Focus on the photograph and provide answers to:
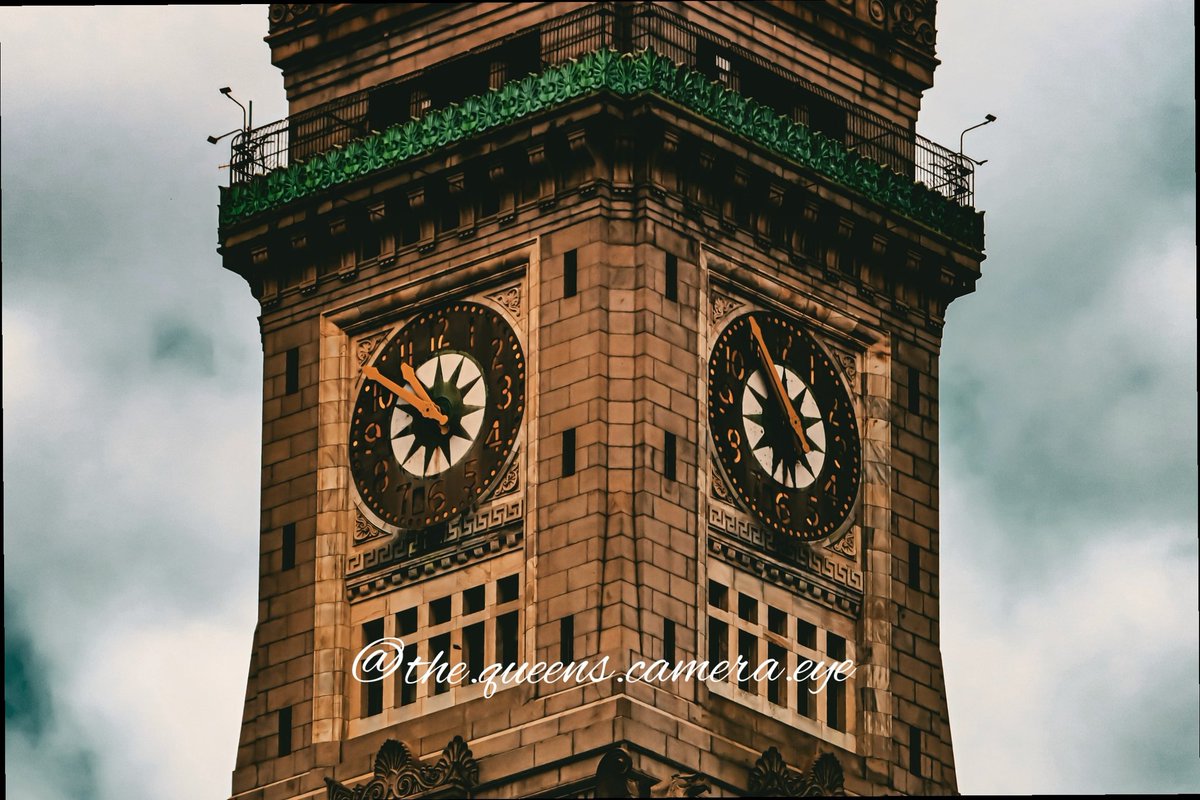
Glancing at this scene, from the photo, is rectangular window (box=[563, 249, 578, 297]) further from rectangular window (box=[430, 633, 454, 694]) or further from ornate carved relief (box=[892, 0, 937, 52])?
ornate carved relief (box=[892, 0, 937, 52])

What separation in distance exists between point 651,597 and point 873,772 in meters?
9.16

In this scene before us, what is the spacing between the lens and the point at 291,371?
90750 mm

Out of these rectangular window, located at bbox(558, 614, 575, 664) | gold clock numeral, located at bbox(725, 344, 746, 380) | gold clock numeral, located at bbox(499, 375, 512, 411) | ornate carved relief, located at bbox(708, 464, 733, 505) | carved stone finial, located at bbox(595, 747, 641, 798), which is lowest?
carved stone finial, located at bbox(595, 747, 641, 798)

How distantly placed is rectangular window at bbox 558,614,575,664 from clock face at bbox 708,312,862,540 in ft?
20.8

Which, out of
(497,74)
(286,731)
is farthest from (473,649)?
(497,74)

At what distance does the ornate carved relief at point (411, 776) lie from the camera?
3209 inches

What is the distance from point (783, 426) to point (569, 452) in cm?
660

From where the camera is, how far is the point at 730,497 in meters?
84.6

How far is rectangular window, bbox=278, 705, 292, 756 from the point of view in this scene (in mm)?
87125

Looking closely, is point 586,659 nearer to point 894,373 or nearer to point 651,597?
point 651,597

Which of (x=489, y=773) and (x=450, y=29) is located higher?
(x=450, y=29)

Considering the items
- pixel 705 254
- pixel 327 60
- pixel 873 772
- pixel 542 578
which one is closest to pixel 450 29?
pixel 327 60

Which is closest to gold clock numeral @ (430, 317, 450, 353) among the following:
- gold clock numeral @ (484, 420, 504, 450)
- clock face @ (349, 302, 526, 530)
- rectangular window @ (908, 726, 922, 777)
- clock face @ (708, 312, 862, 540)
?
clock face @ (349, 302, 526, 530)

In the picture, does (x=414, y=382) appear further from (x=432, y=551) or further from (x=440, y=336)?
(x=432, y=551)
